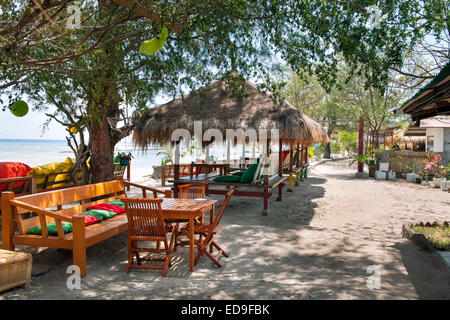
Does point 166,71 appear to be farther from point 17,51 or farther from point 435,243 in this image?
point 435,243

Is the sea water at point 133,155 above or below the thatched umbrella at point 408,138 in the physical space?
below


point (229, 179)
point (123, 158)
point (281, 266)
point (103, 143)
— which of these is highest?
point (103, 143)

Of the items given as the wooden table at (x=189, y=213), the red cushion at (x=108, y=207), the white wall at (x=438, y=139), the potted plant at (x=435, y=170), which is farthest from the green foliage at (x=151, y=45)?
the white wall at (x=438, y=139)

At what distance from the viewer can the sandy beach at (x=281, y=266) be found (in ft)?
11.4

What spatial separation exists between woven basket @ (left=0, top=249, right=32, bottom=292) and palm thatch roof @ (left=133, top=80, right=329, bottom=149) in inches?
200

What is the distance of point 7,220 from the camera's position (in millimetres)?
4043

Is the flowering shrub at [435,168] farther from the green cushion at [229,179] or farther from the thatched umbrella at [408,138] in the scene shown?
the thatched umbrella at [408,138]

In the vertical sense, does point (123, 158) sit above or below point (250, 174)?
above

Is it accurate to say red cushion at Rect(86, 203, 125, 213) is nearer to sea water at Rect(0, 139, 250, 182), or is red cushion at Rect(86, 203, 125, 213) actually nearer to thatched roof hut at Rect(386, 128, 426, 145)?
sea water at Rect(0, 139, 250, 182)

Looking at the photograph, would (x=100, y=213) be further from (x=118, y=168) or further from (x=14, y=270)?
(x=118, y=168)

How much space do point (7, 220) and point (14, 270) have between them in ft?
2.79

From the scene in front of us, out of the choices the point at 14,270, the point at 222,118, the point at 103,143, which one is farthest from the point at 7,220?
the point at 222,118

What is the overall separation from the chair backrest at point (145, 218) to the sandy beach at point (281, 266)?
481 millimetres
